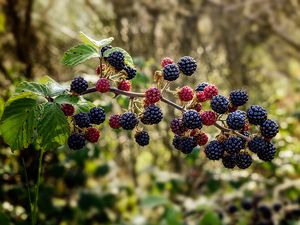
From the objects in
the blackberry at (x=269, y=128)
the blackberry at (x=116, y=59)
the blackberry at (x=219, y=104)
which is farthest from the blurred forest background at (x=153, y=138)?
the blackberry at (x=269, y=128)

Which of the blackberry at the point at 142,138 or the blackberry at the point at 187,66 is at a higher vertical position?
the blackberry at the point at 187,66

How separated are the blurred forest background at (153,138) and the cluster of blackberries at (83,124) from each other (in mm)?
763

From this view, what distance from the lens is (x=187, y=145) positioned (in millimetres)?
1613

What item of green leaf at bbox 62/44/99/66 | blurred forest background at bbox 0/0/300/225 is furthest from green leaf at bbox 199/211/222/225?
green leaf at bbox 62/44/99/66

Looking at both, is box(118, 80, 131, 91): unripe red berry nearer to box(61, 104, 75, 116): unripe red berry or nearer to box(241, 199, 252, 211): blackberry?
box(61, 104, 75, 116): unripe red berry

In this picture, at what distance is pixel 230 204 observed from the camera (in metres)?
3.92

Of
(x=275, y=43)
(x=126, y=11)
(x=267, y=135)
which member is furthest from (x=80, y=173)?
(x=275, y=43)

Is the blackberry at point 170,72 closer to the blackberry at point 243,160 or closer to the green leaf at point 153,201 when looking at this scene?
the blackberry at point 243,160

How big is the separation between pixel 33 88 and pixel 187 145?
1.98 feet

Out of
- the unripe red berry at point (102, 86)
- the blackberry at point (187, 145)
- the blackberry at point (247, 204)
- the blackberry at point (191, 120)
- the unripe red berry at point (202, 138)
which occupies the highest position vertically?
the blackberry at point (247, 204)

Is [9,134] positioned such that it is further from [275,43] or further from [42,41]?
[275,43]

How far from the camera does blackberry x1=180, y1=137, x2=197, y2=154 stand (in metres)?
1.61

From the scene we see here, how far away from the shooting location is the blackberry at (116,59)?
1.58 m

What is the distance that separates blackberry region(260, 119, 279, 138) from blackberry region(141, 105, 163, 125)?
1.23ft
